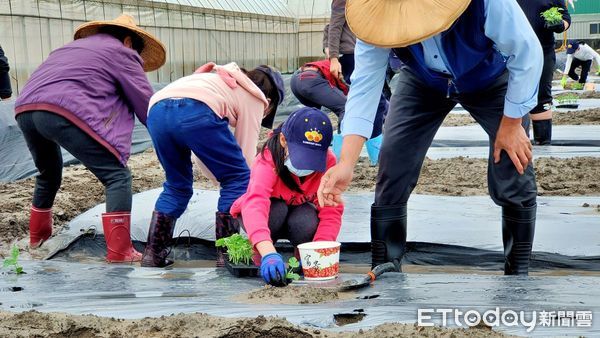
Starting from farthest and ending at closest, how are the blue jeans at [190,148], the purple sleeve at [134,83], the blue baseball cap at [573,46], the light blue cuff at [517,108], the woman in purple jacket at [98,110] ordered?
the blue baseball cap at [573,46], the purple sleeve at [134,83], the woman in purple jacket at [98,110], the blue jeans at [190,148], the light blue cuff at [517,108]

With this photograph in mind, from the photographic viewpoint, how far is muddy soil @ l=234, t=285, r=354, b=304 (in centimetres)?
252

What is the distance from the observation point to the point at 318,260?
287cm

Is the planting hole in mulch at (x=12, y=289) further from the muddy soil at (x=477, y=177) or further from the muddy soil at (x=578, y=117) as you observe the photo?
the muddy soil at (x=578, y=117)

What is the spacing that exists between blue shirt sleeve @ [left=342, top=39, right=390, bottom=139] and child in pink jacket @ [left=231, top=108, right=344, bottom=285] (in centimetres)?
32

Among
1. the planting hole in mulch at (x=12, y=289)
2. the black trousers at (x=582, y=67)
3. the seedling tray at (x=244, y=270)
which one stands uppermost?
the planting hole in mulch at (x=12, y=289)

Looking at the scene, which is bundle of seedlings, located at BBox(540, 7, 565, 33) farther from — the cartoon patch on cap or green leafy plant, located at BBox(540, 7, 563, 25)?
the cartoon patch on cap

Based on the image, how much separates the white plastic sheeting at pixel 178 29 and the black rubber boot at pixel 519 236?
25.0 ft

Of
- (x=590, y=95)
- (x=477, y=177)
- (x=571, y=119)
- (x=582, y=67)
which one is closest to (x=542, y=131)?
(x=477, y=177)

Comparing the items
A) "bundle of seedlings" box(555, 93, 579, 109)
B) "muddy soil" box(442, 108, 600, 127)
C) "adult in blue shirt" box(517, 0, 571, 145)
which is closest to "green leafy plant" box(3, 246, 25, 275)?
"adult in blue shirt" box(517, 0, 571, 145)

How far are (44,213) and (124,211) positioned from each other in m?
0.65

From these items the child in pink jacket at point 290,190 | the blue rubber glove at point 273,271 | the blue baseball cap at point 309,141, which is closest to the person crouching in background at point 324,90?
the child in pink jacket at point 290,190

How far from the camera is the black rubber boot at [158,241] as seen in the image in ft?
12.0

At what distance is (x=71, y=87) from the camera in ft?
12.2

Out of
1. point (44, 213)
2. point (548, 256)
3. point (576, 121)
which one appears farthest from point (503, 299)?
point (576, 121)
